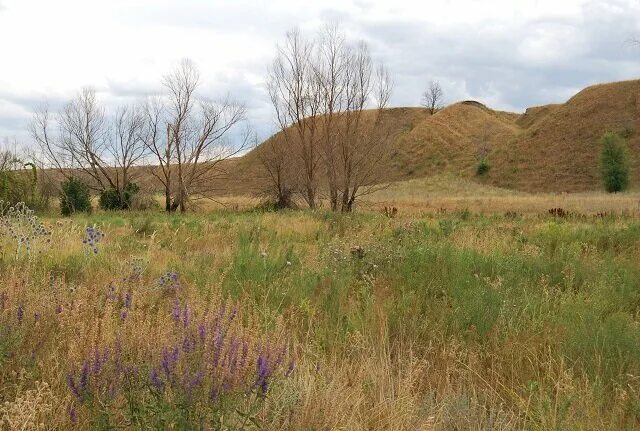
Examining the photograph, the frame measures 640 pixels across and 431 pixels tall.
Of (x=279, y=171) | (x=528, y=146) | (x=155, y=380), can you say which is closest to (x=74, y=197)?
(x=279, y=171)

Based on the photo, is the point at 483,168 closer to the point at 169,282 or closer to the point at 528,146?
the point at 528,146

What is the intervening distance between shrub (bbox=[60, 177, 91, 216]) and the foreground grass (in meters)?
21.0

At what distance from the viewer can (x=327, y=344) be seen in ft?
12.4

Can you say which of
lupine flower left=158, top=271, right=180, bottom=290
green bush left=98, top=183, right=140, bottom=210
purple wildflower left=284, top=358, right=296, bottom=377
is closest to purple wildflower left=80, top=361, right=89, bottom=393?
purple wildflower left=284, top=358, right=296, bottom=377

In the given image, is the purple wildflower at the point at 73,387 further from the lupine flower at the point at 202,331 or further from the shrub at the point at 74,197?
the shrub at the point at 74,197

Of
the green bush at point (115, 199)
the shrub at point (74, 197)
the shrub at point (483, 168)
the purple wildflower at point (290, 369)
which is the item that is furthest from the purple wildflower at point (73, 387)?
the shrub at point (483, 168)

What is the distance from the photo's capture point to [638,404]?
2902 millimetres

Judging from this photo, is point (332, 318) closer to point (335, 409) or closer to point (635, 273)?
point (335, 409)

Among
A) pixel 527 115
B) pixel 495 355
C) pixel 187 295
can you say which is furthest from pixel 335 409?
pixel 527 115

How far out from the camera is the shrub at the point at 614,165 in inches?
1918

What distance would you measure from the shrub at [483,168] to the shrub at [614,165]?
14.5 metres

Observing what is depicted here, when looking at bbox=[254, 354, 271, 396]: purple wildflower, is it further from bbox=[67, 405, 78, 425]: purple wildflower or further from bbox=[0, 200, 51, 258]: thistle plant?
bbox=[0, 200, 51, 258]: thistle plant

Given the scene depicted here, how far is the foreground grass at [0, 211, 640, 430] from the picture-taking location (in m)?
2.25

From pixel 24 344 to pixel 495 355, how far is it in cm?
278
